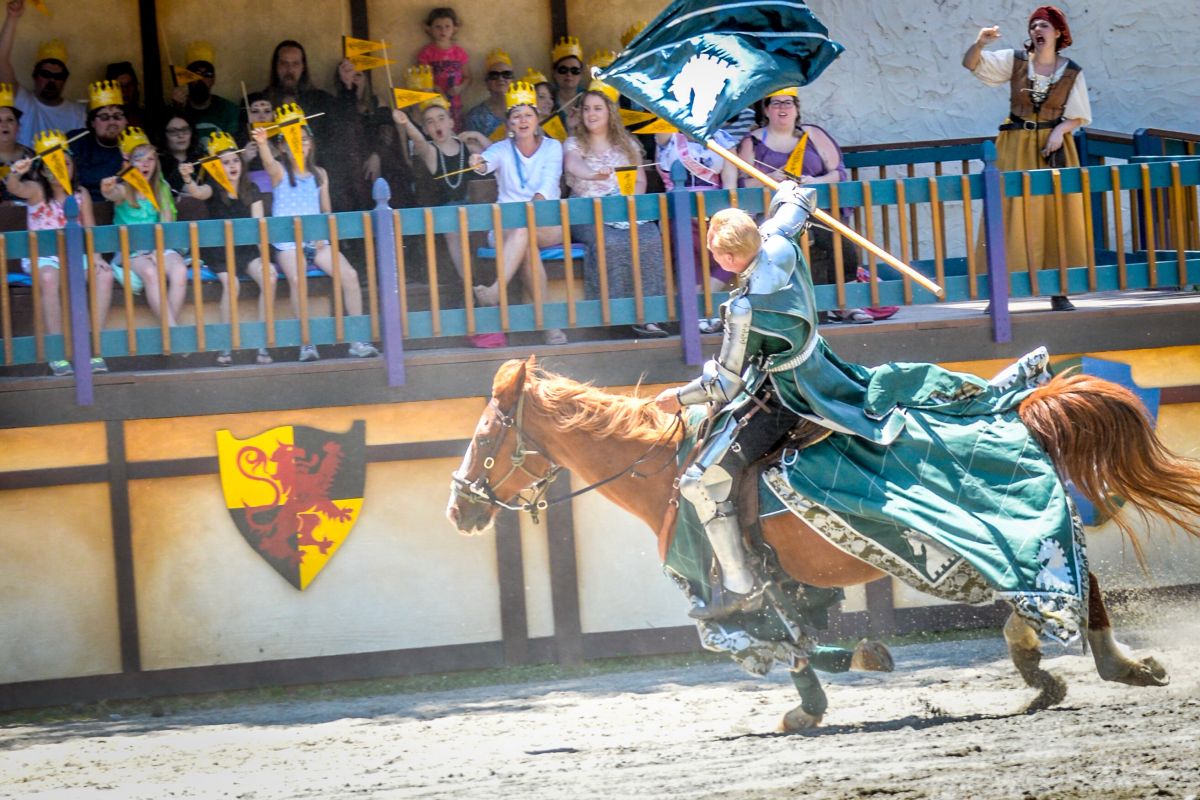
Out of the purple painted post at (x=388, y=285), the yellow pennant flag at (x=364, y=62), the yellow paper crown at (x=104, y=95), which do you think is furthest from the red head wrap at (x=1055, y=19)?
the yellow paper crown at (x=104, y=95)

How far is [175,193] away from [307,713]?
3267 millimetres

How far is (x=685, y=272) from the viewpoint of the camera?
8461 millimetres

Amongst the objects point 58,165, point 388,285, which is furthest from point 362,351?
point 58,165

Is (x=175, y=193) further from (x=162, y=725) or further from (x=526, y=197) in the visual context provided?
(x=162, y=725)

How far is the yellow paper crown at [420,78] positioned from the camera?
9.79 metres

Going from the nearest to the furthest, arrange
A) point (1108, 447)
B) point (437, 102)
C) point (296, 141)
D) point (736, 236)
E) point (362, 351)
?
1. point (736, 236)
2. point (1108, 447)
3. point (362, 351)
4. point (296, 141)
5. point (437, 102)

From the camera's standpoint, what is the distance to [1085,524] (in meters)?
8.84

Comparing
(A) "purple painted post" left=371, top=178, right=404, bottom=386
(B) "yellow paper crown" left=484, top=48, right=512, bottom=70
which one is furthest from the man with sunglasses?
(A) "purple painted post" left=371, top=178, right=404, bottom=386

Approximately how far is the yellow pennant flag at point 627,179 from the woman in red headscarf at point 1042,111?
2234 millimetres

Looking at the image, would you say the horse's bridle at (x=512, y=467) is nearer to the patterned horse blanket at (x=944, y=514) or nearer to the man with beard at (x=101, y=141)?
the patterned horse blanket at (x=944, y=514)

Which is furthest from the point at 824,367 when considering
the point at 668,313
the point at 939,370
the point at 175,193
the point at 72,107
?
the point at 72,107

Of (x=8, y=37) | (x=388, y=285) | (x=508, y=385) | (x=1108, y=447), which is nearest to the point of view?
(x=1108, y=447)

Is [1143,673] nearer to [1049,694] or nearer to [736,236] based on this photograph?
[1049,694]

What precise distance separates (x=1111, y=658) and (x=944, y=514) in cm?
97
